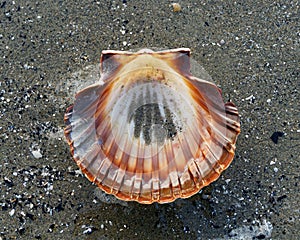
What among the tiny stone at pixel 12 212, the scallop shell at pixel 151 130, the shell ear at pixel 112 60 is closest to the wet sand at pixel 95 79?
the tiny stone at pixel 12 212

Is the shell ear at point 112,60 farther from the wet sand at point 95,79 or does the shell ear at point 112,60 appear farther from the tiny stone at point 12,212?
the tiny stone at point 12,212

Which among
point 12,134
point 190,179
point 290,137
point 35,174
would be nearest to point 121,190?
point 190,179

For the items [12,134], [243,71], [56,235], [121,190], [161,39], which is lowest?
[56,235]

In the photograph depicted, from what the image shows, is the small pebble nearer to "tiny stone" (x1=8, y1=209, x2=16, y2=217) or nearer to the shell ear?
the shell ear

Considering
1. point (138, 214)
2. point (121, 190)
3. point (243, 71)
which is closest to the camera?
point (121, 190)

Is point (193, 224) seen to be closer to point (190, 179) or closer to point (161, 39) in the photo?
point (190, 179)

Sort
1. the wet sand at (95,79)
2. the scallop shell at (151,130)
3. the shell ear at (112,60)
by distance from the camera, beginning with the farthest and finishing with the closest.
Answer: the wet sand at (95,79) < the scallop shell at (151,130) < the shell ear at (112,60)

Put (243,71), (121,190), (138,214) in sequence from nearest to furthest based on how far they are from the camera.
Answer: (121,190), (138,214), (243,71)
